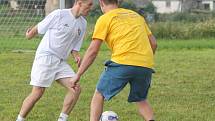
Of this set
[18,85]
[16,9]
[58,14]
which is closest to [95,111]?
[58,14]

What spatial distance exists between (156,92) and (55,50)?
3186mm

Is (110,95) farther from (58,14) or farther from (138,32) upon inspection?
(58,14)

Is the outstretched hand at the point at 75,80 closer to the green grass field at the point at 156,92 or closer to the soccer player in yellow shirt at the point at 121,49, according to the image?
the soccer player in yellow shirt at the point at 121,49

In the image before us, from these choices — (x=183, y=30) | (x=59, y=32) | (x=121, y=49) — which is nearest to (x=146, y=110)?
(x=121, y=49)

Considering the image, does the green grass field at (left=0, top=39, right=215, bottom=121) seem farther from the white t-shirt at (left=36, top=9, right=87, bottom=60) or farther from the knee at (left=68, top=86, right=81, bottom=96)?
the white t-shirt at (left=36, top=9, right=87, bottom=60)

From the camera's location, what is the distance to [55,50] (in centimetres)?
722

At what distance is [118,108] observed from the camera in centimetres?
855

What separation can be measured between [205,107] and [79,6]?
8.28ft

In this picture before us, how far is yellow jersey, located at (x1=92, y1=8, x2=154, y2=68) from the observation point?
6.30m

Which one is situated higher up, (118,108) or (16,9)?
(118,108)

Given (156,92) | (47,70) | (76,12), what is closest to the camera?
(47,70)

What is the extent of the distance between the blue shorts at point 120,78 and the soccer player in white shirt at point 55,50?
794 millimetres

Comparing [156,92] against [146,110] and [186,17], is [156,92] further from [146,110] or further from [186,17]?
[186,17]

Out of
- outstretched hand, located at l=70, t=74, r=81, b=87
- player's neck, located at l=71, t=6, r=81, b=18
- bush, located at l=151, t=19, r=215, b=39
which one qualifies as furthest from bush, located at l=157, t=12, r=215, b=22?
outstretched hand, located at l=70, t=74, r=81, b=87
